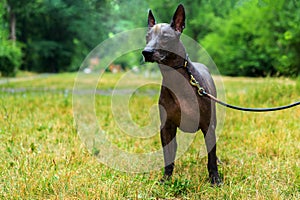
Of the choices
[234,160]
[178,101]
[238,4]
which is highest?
[238,4]

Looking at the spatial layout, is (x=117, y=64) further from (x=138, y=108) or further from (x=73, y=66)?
(x=138, y=108)

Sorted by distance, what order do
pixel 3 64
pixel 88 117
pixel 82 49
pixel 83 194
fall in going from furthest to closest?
1. pixel 82 49
2. pixel 3 64
3. pixel 88 117
4. pixel 83 194

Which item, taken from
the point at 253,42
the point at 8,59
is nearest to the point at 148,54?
the point at 8,59

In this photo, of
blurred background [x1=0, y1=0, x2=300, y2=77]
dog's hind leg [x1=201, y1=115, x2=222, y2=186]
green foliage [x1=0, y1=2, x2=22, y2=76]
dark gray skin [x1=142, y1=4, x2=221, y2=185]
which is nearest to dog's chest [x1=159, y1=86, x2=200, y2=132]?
dark gray skin [x1=142, y1=4, x2=221, y2=185]

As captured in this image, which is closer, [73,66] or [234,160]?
[234,160]

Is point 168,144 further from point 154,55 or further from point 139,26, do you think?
point 139,26

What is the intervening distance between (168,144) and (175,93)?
21.7 inches

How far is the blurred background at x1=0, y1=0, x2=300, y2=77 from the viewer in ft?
43.0

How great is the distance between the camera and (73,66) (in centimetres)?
2700

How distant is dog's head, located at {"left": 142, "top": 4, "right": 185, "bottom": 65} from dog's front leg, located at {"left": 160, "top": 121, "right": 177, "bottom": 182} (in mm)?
670

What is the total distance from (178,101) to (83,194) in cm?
104

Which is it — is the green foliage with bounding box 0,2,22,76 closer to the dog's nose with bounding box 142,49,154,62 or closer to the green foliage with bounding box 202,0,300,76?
the green foliage with bounding box 202,0,300,76

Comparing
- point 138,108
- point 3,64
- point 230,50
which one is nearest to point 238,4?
point 138,108

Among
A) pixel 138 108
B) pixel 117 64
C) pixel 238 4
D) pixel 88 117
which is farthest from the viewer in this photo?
pixel 117 64
